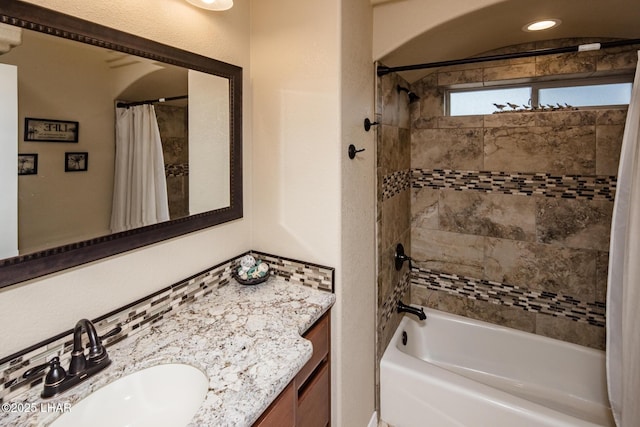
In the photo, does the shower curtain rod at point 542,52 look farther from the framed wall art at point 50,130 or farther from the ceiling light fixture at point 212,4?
the framed wall art at point 50,130

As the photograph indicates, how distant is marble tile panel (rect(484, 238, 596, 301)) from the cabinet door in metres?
2.02

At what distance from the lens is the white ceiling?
1604mm

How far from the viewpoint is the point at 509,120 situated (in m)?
2.36

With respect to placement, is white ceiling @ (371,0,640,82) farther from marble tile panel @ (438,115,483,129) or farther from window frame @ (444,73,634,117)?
marble tile panel @ (438,115,483,129)

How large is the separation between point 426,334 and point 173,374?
7.00ft

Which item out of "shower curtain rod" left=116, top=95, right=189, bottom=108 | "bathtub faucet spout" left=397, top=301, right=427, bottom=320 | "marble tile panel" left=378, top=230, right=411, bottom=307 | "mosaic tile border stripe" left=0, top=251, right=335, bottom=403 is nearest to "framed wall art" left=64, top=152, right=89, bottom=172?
"shower curtain rod" left=116, top=95, right=189, bottom=108

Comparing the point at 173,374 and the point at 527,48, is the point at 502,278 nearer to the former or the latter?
the point at 527,48

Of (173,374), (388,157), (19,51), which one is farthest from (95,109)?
(388,157)

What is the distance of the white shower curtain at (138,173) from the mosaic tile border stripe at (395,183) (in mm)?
1320

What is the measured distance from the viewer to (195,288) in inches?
56.9

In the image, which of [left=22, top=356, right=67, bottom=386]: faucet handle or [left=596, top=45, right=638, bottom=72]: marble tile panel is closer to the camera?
[left=22, top=356, right=67, bottom=386]: faucet handle

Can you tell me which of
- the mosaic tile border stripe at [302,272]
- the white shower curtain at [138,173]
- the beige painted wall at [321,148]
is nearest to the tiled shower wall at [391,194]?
the beige painted wall at [321,148]

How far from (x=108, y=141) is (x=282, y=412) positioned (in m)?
1.08

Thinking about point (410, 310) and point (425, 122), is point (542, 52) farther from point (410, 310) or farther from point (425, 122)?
point (410, 310)
